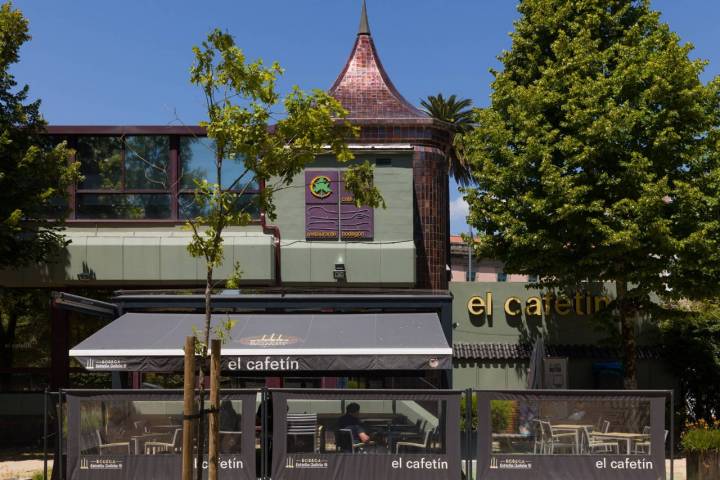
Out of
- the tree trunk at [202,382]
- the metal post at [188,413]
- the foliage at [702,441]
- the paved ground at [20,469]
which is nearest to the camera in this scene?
the metal post at [188,413]

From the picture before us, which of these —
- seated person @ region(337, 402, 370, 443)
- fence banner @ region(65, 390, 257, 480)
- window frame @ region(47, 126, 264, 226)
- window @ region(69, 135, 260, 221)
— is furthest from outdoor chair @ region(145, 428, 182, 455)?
window @ region(69, 135, 260, 221)

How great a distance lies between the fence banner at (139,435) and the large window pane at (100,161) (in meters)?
8.97

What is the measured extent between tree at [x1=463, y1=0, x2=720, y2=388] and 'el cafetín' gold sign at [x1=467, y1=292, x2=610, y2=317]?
1969 millimetres

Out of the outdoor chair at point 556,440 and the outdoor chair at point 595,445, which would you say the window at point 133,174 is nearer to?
the outdoor chair at point 556,440

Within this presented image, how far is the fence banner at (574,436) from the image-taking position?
36.9 ft

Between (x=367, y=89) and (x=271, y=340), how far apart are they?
942cm

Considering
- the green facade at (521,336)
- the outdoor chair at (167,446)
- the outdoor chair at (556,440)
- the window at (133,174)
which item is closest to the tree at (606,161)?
the green facade at (521,336)

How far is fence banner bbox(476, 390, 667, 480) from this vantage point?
1124 cm

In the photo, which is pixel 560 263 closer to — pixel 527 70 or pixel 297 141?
pixel 527 70

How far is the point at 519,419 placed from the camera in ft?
37.3

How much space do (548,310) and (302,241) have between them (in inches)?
263

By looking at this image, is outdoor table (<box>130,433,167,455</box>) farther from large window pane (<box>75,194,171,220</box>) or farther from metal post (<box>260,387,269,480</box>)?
large window pane (<box>75,194,171,220</box>)

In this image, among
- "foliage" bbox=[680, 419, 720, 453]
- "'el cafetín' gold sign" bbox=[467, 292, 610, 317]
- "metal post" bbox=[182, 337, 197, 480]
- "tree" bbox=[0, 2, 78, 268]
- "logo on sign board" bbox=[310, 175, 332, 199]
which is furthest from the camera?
"'el cafetín' gold sign" bbox=[467, 292, 610, 317]

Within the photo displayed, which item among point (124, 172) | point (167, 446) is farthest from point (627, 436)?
point (124, 172)
